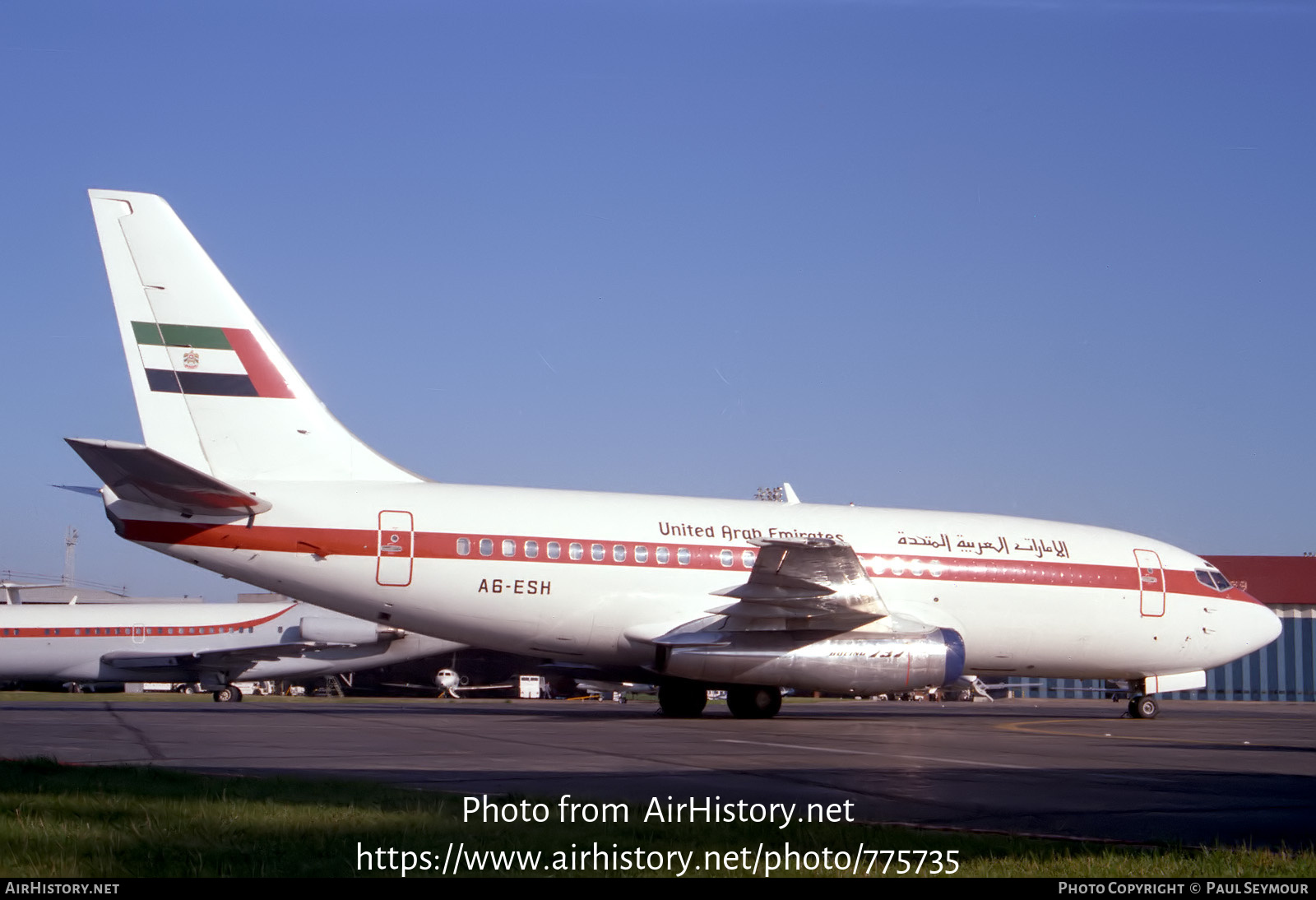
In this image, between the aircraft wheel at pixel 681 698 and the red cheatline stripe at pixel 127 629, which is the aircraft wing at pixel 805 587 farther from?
the red cheatline stripe at pixel 127 629

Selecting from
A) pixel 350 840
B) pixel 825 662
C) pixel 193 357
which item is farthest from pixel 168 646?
pixel 350 840

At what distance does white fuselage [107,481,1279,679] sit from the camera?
18.0 m

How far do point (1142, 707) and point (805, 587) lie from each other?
9100 millimetres

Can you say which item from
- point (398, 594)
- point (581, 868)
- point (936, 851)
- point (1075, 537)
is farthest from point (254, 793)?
point (1075, 537)

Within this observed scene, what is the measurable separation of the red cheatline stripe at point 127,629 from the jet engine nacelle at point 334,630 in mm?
1885

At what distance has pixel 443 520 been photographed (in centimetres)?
1845

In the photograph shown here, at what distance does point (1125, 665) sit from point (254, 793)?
62.8 feet

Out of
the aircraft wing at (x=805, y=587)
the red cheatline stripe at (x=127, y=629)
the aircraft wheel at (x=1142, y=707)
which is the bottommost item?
the red cheatline stripe at (x=127, y=629)

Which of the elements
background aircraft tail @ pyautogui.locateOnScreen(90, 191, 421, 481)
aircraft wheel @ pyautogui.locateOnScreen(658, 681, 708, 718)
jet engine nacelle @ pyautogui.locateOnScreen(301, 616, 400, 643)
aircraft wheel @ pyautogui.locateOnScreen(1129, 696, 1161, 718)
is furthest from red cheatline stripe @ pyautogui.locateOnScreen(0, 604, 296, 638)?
aircraft wheel @ pyautogui.locateOnScreen(1129, 696, 1161, 718)

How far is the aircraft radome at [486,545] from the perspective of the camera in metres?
17.7

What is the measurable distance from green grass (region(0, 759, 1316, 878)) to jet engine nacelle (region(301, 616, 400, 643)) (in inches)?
1379

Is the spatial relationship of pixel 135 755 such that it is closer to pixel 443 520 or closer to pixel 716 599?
pixel 443 520

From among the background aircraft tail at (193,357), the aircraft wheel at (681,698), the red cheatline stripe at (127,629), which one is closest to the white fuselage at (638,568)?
the background aircraft tail at (193,357)

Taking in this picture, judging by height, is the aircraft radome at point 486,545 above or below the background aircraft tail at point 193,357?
below
